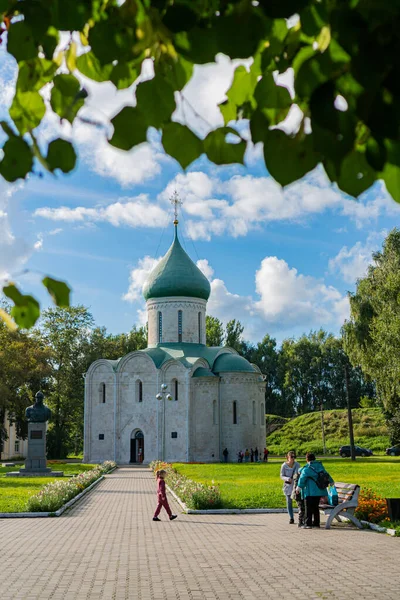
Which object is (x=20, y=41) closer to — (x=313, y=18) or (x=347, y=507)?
(x=313, y=18)

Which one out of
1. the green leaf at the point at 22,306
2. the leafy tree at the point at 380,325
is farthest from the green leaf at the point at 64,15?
the leafy tree at the point at 380,325

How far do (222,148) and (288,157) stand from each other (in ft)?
1.02

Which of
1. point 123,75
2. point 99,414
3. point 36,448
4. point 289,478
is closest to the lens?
point 123,75

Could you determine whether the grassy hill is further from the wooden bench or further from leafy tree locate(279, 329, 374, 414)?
the wooden bench

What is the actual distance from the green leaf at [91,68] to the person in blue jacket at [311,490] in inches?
429

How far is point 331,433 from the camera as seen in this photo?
208ft

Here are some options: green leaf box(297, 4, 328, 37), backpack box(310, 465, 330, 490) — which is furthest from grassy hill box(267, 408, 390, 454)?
green leaf box(297, 4, 328, 37)

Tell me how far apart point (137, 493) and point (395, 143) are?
791 inches

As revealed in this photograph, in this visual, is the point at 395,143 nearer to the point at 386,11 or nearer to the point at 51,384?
the point at 386,11

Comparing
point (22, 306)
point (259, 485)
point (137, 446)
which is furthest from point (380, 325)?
point (22, 306)

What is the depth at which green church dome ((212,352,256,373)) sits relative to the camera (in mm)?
43906

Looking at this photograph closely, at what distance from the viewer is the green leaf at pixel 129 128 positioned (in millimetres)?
2096

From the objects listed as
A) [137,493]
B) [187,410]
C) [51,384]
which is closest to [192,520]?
[137,493]

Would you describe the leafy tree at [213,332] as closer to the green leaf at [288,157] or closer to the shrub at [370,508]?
the shrub at [370,508]
